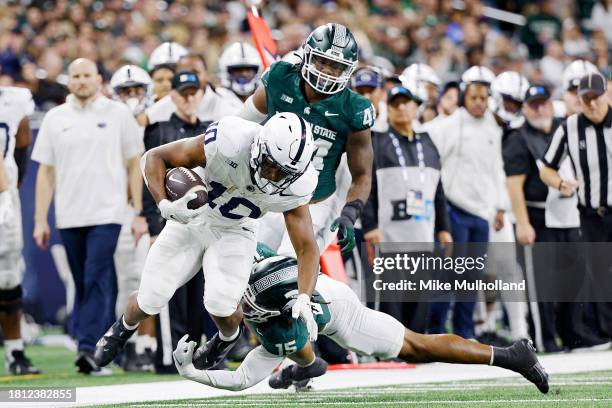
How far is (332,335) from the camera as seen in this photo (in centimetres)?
634

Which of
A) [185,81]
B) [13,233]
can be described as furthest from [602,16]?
[13,233]

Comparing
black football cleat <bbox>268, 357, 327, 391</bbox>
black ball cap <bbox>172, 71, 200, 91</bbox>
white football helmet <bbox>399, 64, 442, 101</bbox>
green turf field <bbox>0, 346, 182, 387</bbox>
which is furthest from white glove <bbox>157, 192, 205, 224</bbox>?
white football helmet <bbox>399, 64, 442, 101</bbox>

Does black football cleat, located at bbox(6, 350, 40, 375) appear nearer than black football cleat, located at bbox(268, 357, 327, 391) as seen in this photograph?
No

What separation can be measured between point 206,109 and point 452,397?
325 centimetres

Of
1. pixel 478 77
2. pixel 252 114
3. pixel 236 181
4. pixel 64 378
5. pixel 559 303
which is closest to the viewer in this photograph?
pixel 236 181

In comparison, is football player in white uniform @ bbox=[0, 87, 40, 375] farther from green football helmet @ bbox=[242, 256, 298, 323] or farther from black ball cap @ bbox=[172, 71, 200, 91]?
green football helmet @ bbox=[242, 256, 298, 323]

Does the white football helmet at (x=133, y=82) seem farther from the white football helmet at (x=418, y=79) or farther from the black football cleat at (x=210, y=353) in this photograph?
the black football cleat at (x=210, y=353)

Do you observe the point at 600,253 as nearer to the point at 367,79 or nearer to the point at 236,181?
the point at 367,79

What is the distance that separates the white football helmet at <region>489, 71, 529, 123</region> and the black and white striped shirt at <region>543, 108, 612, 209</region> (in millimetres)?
882

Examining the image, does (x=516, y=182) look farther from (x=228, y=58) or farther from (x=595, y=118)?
(x=228, y=58)

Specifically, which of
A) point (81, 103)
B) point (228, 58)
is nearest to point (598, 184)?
point (228, 58)

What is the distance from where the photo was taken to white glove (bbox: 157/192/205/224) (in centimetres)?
601

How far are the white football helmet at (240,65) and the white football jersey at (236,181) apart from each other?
321 cm

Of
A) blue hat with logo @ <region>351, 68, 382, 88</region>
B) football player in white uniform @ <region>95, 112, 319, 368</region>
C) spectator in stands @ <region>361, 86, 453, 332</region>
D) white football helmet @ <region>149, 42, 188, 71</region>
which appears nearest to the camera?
football player in white uniform @ <region>95, 112, 319, 368</region>
